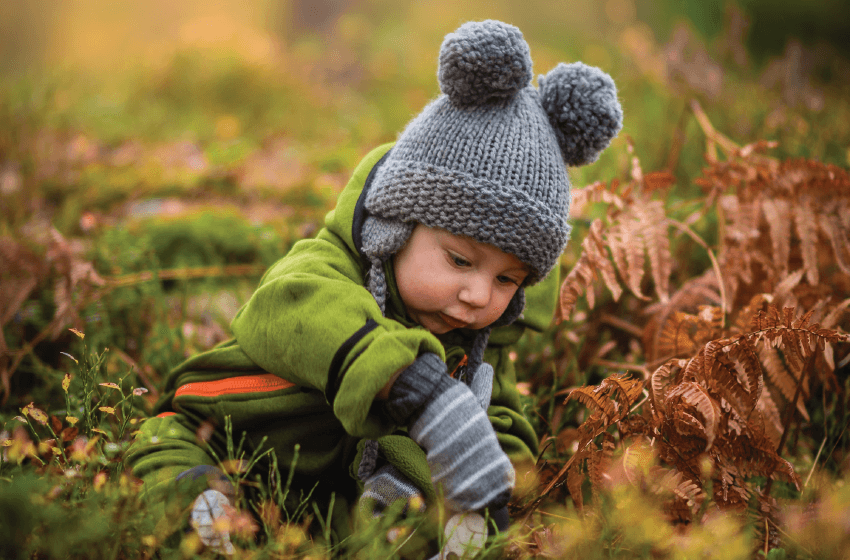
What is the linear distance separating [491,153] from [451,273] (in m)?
0.35

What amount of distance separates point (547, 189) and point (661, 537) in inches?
36.6

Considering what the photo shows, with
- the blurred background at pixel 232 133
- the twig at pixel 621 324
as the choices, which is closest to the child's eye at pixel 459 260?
the blurred background at pixel 232 133

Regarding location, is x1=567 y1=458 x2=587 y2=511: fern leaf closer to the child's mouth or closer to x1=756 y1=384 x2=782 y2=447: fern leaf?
the child's mouth

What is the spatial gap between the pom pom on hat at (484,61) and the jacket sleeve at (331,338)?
0.63 meters

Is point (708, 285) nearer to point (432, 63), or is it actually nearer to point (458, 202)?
point (458, 202)

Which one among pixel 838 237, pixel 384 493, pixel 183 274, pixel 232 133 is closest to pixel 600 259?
pixel 838 237

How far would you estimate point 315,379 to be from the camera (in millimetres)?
1484

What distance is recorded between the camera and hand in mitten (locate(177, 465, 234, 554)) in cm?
138

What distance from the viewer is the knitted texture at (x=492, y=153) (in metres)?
1.63

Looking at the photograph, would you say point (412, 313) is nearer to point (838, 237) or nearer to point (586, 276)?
point (586, 276)

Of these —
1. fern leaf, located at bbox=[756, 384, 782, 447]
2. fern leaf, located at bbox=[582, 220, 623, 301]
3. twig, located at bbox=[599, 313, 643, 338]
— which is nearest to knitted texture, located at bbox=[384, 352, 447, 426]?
fern leaf, located at bbox=[582, 220, 623, 301]

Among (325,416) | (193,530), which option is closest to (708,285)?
(325,416)

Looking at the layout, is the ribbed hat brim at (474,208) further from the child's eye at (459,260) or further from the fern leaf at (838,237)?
the fern leaf at (838,237)

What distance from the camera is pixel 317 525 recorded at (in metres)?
1.86
